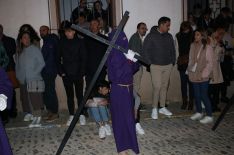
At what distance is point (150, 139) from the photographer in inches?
264

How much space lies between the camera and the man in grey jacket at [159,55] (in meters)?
7.97

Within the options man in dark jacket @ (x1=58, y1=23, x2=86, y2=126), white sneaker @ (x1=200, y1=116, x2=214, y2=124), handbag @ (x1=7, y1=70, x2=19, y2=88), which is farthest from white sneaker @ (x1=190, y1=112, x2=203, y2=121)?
handbag @ (x1=7, y1=70, x2=19, y2=88)

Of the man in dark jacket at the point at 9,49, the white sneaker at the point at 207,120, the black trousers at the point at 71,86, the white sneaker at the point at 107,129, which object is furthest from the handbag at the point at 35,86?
the white sneaker at the point at 207,120

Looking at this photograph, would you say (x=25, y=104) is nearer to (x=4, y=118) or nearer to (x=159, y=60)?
(x=4, y=118)

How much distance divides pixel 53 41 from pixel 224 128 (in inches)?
154

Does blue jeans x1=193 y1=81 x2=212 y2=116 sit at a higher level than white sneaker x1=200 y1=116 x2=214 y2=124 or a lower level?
higher

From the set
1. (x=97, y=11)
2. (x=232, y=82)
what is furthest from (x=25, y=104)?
(x=232, y=82)

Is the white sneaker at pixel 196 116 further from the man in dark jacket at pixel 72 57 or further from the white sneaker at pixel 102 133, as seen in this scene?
the man in dark jacket at pixel 72 57

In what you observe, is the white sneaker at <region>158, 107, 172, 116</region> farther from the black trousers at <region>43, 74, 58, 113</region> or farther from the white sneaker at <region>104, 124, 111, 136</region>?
the black trousers at <region>43, 74, 58, 113</region>

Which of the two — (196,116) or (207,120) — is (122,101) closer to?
(207,120)

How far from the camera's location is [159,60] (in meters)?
8.07

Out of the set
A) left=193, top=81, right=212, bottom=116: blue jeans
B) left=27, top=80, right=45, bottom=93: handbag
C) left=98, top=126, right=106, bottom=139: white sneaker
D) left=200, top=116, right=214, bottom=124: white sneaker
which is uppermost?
left=27, top=80, right=45, bottom=93: handbag

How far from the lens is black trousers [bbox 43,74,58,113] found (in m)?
8.32

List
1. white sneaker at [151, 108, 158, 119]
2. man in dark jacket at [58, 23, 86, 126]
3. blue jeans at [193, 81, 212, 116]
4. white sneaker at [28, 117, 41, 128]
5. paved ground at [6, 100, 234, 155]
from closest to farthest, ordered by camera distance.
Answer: paved ground at [6, 100, 234, 155] < blue jeans at [193, 81, 212, 116] < man in dark jacket at [58, 23, 86, 126] < white sneaker at [28, 117, 41, 128] < white sneaker at [151, 108, 158, 119]
